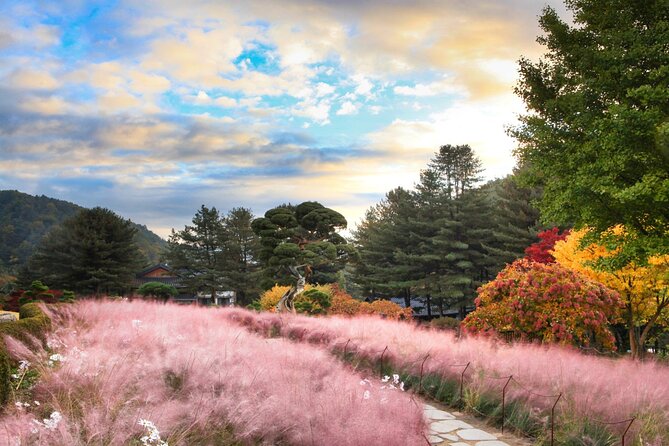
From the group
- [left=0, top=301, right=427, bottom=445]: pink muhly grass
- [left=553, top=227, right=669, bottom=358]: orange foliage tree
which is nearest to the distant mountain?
[left=553, top=227, right=669, bottom=358]: orange foliage tree

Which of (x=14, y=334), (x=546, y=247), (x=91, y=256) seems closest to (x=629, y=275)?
(x=546, y=247)

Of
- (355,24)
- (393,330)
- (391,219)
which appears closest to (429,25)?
(355,24)

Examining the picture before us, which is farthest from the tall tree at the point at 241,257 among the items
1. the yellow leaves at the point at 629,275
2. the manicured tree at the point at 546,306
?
the manicured tree at the point at 546,306

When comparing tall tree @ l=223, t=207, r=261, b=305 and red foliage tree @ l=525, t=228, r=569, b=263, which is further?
tall tree @ l=223, t=207, r=261, b=305

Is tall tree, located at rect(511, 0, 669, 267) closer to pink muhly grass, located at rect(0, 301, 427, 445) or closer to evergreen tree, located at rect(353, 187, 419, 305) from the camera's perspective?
pink muhly grass, located at rect(0, 301, 427, 445)

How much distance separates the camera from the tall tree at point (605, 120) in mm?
8867

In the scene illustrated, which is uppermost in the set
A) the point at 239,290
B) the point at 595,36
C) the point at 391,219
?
the point at 595,36

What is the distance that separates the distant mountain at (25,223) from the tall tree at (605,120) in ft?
145

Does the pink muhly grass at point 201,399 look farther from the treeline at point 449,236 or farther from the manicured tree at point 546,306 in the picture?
the treeline at point 449,236

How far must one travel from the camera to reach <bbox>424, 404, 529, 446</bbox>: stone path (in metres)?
4.85

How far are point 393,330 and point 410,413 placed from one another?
480cm

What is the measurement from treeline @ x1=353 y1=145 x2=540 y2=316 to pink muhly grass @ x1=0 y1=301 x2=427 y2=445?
25.2 metres

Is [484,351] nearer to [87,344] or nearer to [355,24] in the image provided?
[87,344]

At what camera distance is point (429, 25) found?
353 inches
